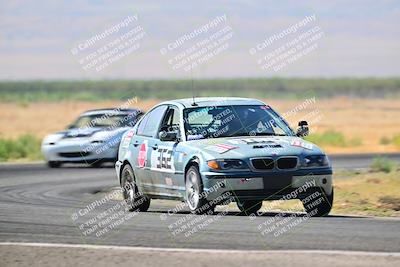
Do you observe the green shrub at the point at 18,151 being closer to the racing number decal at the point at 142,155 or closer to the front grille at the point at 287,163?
Answer: the racing number decal at the point at 142,155

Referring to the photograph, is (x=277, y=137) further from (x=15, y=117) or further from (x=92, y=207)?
(x=15, y=117)

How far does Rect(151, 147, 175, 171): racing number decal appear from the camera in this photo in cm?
1620

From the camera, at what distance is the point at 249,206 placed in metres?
17.6

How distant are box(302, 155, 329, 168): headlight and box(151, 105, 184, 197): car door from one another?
1.73 m

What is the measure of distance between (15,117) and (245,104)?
216 ft

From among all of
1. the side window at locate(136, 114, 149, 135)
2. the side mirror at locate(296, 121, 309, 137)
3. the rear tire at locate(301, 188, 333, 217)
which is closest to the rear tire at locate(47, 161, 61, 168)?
the side window at locate(136, 114, 149, 135)

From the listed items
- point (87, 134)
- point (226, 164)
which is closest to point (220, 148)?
point (226, 164)

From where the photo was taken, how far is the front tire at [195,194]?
1515 cm

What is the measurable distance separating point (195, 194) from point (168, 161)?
1.05 m

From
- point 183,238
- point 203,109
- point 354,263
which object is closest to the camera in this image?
point 354,263

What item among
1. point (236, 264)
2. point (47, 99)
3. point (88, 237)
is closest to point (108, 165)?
point (88, 237)

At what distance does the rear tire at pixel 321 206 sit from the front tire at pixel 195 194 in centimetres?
131

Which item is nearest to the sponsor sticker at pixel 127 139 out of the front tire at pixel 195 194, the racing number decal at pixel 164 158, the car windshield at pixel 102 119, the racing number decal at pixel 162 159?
the racing number decal at pixel 162 159

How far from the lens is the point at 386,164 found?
25750mm
